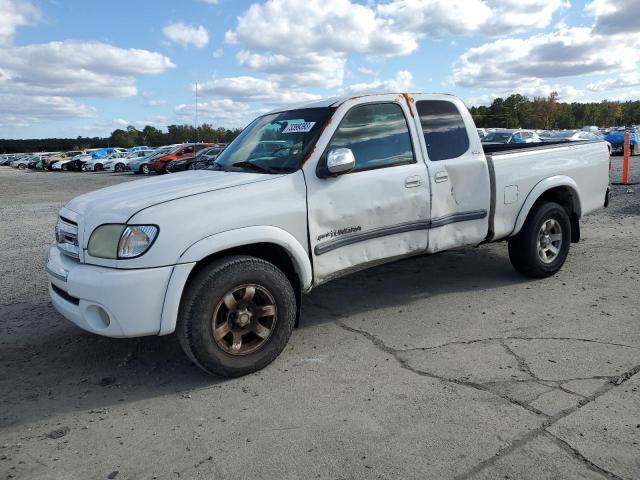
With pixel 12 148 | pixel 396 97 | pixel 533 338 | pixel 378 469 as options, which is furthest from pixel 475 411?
pixel 12 148

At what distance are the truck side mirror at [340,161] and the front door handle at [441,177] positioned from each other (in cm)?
105

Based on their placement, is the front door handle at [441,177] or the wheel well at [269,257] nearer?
the wheel well at [269,257]

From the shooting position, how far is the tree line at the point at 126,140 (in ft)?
309

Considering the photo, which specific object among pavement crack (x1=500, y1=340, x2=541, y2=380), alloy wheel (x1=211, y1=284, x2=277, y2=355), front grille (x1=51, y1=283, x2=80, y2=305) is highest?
front grille (x1=51, y1=283, x2=80, y2=305)

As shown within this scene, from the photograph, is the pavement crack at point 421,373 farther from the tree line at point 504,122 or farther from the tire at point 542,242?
the tree line at point 504,122

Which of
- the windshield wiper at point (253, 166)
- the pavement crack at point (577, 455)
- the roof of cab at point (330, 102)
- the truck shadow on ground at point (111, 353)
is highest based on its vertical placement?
the roof of cab at point (330, 102)

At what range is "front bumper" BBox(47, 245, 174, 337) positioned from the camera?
135 inches

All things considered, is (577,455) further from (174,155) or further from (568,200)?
(174,155)

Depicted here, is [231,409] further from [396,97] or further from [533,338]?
[396,97]

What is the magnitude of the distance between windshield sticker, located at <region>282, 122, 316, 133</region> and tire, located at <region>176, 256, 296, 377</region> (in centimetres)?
120

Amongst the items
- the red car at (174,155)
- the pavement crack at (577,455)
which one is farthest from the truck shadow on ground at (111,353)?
the red car at (174,155)

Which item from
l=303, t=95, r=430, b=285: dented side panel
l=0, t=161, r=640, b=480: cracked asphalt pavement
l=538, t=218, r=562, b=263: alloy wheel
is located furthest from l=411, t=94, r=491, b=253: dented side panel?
l=538, t=218, r=562, b=263: alloy wheel

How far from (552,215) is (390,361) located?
2.91m

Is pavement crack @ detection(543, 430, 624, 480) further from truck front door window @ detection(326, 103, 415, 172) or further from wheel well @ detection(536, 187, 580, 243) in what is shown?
wheel well @ detection(536, 187, 580, 243)
